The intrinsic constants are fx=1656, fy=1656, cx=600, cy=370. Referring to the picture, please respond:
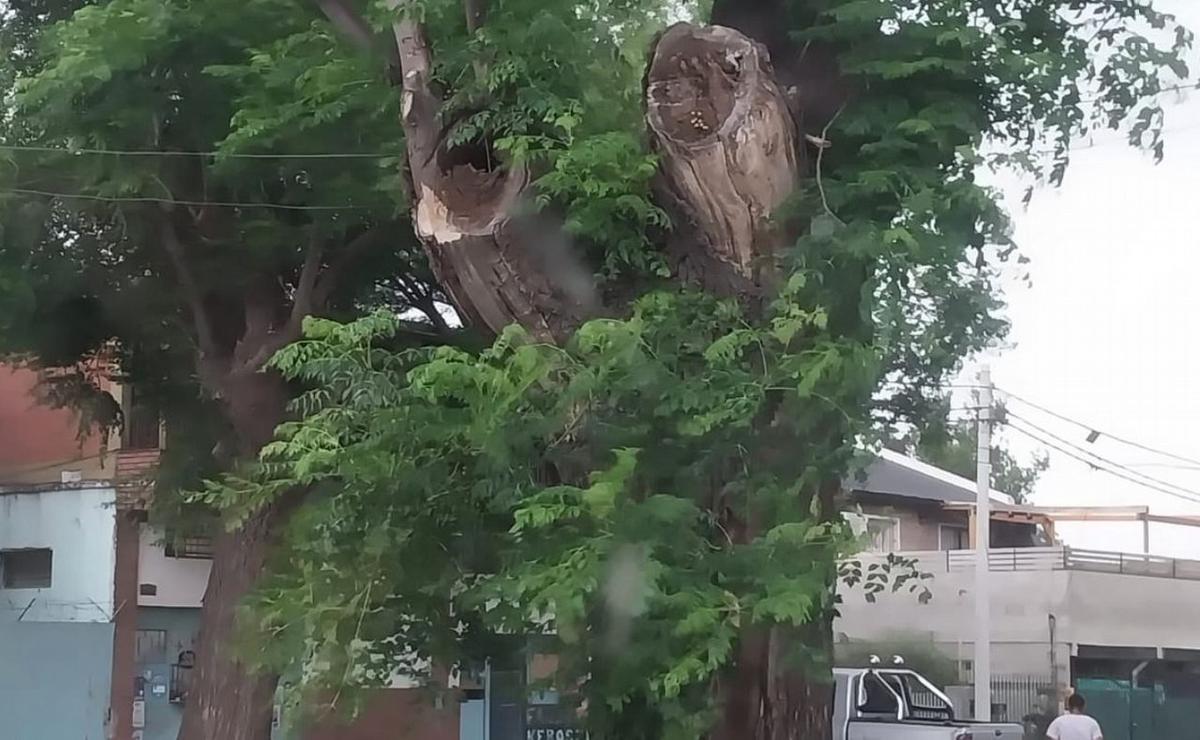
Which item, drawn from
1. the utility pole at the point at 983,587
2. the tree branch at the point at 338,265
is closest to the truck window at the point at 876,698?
the utility pole at the point at 983,587

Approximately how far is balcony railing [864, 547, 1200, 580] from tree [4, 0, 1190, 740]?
16572 mm

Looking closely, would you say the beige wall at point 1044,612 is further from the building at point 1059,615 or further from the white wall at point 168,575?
the white wall at point 168,575

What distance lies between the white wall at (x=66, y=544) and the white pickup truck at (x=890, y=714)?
33.4 ft

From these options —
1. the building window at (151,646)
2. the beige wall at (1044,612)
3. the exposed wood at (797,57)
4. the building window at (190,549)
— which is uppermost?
the exposed wood at (797,57)

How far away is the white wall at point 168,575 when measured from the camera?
73.0 ft

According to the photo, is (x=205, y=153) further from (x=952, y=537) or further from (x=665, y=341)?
(x=952, y=537)

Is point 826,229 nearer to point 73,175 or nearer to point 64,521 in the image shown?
point 73,175

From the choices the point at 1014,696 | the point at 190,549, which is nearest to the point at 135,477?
the point at 190,549

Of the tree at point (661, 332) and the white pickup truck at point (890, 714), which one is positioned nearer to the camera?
the tree at point (661, 332)

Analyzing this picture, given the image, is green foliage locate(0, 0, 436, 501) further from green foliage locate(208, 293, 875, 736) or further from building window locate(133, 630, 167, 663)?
building window locate(133, 630, 167, 663)

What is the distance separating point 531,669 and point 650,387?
6.54 feet

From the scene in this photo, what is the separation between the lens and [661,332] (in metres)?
8.31

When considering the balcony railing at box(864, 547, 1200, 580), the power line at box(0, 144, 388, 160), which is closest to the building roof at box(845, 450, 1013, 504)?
the balcony railing at box(864, 547, 1200, 580)

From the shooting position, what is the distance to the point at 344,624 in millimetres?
8508
